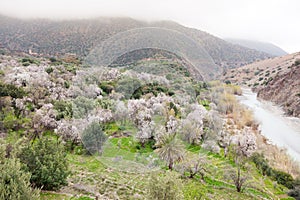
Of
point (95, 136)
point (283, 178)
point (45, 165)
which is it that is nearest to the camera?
point (45, 165)

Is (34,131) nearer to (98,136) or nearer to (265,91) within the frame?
(98,136)

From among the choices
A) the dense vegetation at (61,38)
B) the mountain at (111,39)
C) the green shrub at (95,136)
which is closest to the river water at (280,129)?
the mountain at (111,39)

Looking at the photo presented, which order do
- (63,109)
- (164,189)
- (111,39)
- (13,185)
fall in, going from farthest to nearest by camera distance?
(63,109), (111,39), (13,185), (164,189)

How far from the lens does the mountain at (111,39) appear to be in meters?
7.03

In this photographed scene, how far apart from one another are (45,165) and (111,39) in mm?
5646

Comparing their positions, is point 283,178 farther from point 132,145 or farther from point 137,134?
point 132,145

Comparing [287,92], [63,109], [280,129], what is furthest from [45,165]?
[287,92]

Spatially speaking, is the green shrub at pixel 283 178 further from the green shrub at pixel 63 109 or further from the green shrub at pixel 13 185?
the green shrub at pixel 13 185

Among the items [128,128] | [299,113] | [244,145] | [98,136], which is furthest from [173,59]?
[299,113]

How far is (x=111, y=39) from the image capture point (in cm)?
720

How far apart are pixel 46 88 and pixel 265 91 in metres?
40.5

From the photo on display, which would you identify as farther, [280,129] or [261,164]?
[280,129]

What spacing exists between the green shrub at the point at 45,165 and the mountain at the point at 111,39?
457 cm

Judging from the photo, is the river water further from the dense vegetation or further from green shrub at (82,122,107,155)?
green shrub at (82,122,107,155)
